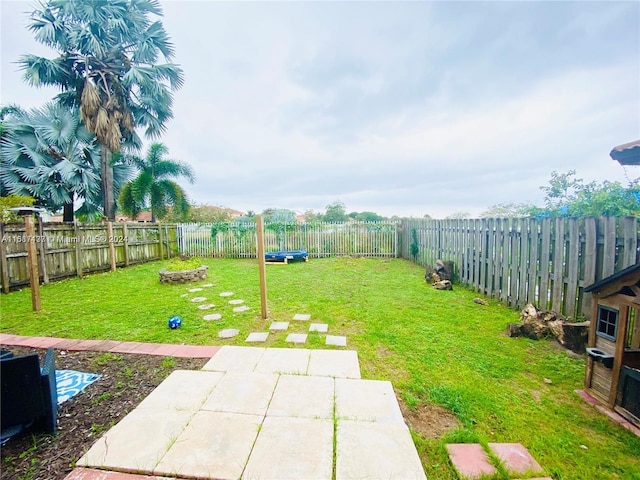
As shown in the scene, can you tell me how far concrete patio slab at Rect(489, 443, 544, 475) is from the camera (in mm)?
1342

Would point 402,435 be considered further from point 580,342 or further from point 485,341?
point 580,342

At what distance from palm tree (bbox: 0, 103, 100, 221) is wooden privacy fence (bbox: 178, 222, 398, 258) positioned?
3.86 meters

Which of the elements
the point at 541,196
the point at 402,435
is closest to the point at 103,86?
the point at 402,435

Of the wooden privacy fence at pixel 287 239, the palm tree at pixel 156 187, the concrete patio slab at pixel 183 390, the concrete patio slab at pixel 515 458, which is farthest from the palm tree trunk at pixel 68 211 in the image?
the concrete patio slab at pixel 515 458

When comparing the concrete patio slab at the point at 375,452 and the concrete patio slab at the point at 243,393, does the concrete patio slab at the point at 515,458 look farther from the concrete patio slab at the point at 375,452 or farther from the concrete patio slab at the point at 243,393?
the concrete patio slab at the point at 243,393

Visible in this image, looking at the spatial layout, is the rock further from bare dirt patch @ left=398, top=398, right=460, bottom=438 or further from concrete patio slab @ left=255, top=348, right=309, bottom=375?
bare dirt patch @ left=398, top=398, right=460, bottom=438

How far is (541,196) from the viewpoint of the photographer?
18.8 feet

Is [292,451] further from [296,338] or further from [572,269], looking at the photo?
[572,269]

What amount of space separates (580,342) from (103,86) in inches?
539

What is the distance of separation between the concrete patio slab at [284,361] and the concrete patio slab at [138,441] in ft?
2.49

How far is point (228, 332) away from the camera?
3295 millimetres

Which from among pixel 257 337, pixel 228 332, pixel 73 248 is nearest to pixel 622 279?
pixel 257 337

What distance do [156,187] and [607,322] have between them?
14227 mm

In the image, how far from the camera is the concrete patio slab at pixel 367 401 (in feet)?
5.57
